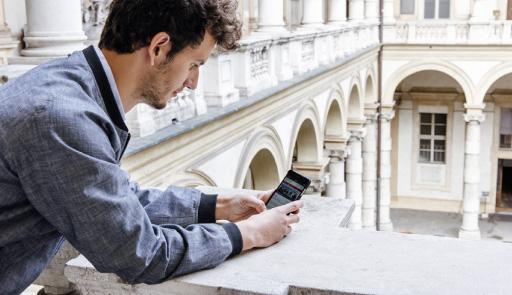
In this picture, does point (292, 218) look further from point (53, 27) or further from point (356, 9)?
point (356, 9)

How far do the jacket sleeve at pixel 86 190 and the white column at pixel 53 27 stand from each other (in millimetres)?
3626

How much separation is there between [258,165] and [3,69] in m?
5.69

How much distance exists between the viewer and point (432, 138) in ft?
80.6

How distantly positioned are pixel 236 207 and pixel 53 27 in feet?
10.6

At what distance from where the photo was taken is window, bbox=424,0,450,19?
902 inches

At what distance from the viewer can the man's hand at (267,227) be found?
209cm

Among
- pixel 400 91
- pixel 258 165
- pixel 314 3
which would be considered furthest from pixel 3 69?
pixel 400 91

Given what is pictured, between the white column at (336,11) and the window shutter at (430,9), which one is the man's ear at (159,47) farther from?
the window shutter at (430,9)

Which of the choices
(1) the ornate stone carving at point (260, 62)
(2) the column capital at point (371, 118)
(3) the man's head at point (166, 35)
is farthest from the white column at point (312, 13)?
(3) the man's head at point (166, 35)

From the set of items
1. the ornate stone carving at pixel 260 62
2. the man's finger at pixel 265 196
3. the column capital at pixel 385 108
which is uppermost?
the man's finger at pixel 265 196

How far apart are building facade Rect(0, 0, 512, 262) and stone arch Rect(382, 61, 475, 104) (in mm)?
31

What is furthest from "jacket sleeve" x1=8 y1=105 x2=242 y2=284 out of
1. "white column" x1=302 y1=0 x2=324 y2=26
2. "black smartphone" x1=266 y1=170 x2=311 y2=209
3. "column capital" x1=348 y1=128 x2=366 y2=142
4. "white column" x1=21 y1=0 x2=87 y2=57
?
"column capital" x1=348 y1=128 x2=366 y2=142

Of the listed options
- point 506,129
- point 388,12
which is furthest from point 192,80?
point 506,129

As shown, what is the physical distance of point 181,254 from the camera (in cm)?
186
